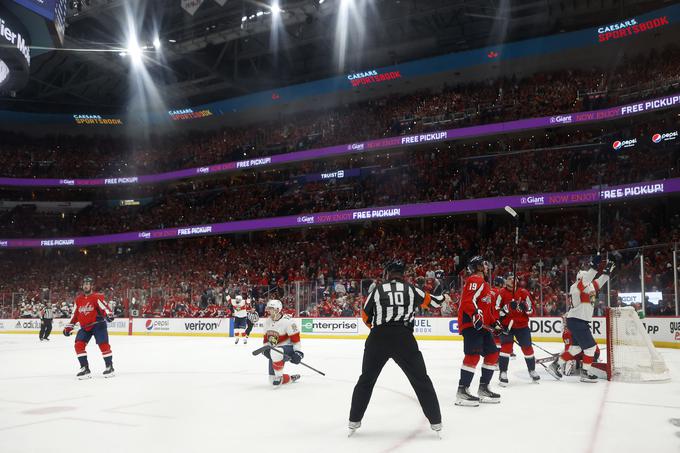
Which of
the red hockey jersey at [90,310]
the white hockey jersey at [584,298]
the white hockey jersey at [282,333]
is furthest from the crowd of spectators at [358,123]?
the red hockey jersey at [90,310]

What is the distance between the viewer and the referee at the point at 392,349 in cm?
580

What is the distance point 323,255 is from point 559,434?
85.4 feet

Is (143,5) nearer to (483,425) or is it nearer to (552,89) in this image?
(552,89)

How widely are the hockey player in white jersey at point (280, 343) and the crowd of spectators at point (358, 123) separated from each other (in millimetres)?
Result: 22069

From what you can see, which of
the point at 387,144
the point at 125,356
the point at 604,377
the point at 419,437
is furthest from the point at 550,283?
the point at 387,144

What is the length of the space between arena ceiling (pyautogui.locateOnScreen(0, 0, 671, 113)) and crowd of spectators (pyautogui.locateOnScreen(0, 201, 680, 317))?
10172 mm

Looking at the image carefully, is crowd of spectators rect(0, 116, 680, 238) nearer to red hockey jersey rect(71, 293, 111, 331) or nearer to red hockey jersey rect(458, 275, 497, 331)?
red hockey jersey rect(458, 275, 497, 331)

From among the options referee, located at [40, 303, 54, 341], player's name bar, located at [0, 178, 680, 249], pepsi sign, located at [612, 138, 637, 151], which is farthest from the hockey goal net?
referee, located at [40, 303, 54, 341]

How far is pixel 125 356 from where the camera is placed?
15.5 m

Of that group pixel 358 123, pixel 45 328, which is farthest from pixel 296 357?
pixel 358 123

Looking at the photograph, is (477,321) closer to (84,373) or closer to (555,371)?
(555,371)

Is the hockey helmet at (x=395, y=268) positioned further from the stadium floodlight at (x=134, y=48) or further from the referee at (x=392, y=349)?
the stadium floodlight at (x=134, y=48)

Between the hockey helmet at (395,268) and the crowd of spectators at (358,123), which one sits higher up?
the crowd of spectators at (358,123)

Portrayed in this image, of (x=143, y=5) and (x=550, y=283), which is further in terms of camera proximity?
(x=143, y=5)
